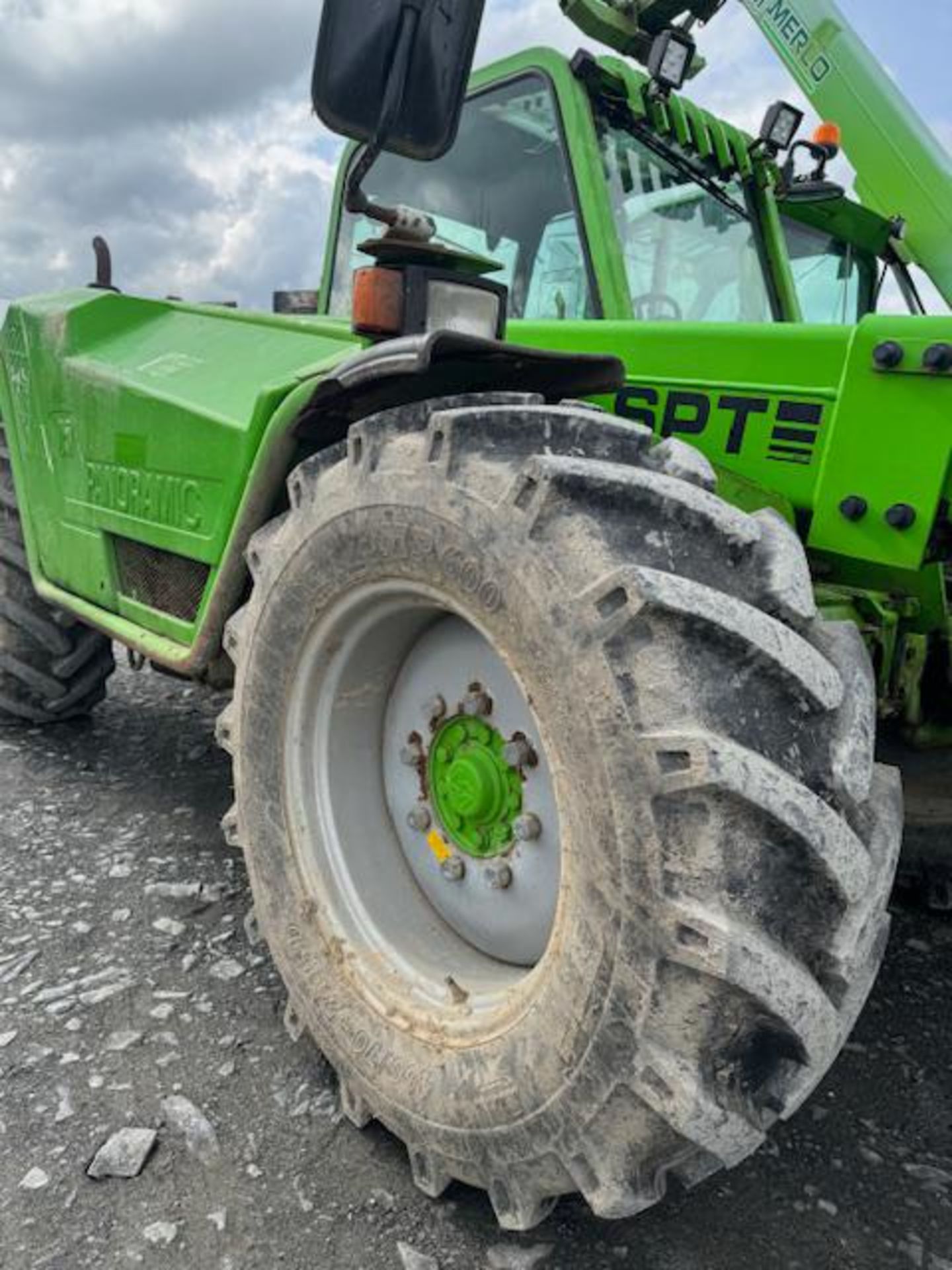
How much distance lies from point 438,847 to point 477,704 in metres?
0.30

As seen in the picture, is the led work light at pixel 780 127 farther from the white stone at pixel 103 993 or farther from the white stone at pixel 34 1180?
the white stone at pixel 34 1180

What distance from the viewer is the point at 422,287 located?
6.58 feet

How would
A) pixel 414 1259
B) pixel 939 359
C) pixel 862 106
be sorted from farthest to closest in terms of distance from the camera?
1. pixel 862 106
2. pixel 939 359
3. pixel 414 1259

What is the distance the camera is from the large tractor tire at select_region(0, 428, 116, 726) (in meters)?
3.68

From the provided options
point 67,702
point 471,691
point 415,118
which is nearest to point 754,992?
point 471,691

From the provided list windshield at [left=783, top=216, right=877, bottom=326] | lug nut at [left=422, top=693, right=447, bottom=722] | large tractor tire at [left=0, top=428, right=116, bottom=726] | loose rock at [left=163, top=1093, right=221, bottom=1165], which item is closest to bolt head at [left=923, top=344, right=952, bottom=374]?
lug nut at [left=422, top=693, right=447, bottom=722]

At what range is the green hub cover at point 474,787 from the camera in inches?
69.2

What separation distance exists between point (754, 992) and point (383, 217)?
1.36 metres

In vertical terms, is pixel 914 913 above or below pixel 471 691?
below

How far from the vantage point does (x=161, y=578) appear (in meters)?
2.71

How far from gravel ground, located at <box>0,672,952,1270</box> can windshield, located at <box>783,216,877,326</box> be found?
170 centimetres

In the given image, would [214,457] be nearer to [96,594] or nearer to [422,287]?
[422,287]

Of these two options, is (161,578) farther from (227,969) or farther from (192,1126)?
(192,1126)

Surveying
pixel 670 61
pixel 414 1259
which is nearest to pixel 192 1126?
pixel 414 1259
